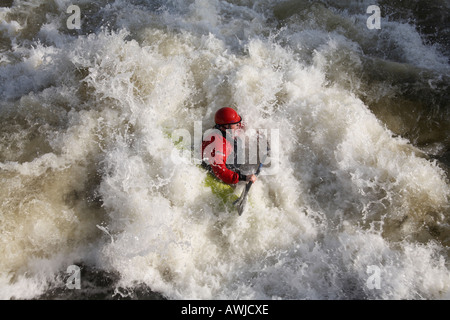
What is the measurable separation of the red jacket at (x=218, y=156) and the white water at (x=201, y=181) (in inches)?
13.3

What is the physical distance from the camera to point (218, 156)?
3.62 meters

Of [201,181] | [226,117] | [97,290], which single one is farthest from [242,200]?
[97,290]

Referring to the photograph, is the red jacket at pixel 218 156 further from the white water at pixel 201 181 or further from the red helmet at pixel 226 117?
the white water at pixel 201 181

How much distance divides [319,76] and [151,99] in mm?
2573

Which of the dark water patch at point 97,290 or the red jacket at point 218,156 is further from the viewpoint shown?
the red jacket at point 218,156

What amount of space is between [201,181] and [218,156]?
19.3 inches

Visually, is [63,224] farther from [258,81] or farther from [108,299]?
[258,81]

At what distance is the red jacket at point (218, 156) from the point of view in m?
3.63

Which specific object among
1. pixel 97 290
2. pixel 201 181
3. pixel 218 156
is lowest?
pixel 97 290

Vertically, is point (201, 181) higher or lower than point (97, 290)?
higher

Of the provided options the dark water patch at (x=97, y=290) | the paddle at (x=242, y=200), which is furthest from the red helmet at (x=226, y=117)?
the dark water patch at (x=97, y=290)

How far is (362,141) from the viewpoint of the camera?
4.16m

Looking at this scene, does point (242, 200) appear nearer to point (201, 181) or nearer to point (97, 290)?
point (201, 181)

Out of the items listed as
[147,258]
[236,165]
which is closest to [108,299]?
[147,258]
